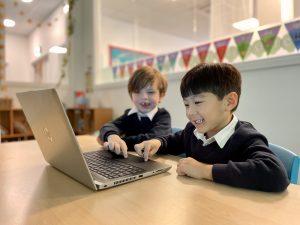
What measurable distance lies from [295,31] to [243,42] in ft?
1.00

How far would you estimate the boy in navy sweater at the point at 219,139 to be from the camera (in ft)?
1.73

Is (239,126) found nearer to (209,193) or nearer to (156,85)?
(209,193)

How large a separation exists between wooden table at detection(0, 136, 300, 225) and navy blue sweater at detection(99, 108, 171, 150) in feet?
1.65

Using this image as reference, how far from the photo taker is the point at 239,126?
0.69 meters

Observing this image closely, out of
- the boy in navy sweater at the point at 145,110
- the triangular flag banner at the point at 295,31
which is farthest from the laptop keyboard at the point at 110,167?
the triangular flag banner at the point at 295,31

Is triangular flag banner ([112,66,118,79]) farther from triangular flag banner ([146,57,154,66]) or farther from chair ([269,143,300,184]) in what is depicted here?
chair ([269,143,300,184])

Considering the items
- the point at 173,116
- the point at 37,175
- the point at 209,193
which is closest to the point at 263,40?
the point at 173,116

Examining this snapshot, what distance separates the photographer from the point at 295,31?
1.25 metres

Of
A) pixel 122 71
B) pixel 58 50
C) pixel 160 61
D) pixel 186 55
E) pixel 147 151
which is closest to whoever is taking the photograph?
pixel 147 151

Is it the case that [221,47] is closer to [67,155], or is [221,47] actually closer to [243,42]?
[243,42]

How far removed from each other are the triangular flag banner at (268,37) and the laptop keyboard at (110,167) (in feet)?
3.73

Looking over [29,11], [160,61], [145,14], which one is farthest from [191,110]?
[29,11]

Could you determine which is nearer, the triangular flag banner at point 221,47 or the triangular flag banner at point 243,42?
the triangular flag banner at point 243,42

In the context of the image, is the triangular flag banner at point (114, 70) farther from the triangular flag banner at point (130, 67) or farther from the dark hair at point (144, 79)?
the dark hair at point (144, 79)
